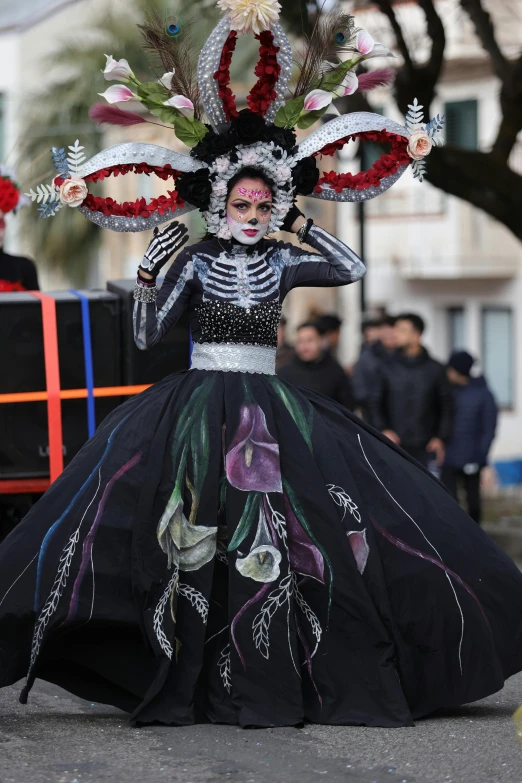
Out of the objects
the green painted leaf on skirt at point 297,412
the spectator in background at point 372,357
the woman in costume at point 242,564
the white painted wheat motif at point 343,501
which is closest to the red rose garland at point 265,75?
the woman in costume at point 242,564

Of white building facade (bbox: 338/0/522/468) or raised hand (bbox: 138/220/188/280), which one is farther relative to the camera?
white building facade (bbox: 338/0/522/468)

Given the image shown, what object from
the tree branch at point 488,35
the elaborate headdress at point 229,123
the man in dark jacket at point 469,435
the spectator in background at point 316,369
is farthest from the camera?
the man in dark jacket at point 469,435

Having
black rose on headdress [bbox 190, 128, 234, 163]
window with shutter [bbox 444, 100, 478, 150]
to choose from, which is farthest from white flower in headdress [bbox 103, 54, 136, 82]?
window with shutter [bbox 444, 100, 478, 150]

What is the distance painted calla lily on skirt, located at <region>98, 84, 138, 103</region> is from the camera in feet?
19.7

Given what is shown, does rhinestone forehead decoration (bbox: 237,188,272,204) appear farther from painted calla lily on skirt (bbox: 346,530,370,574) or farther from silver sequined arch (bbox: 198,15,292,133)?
painted calla lily on skirt (bbox: 346,530,370,574)

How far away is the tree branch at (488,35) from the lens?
11539 millimetres

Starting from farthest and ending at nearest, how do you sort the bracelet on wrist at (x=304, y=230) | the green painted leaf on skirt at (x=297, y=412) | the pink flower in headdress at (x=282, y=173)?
the bracelet on wrist at (x=304, y=230) → the pink flower in headdress at (x=282, y=173) → the green painted leaf on skirt at (x=297, y=412)

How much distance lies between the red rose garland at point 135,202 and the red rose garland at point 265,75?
0.40m

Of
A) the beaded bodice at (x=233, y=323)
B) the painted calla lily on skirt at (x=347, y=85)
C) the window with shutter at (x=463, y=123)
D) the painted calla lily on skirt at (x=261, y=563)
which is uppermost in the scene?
the window with shutter at (x=463, y=123)

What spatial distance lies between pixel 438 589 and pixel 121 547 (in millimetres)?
1119

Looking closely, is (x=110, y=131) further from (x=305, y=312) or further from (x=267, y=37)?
(x=267, y=37)

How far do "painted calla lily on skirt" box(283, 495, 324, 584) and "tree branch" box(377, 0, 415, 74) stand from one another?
6.51 metres

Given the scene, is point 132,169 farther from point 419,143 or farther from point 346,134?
point 419,143

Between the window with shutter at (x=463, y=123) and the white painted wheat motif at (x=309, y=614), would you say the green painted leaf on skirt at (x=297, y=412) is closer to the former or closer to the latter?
the white painted wheat motif at (x=309, y=614)
